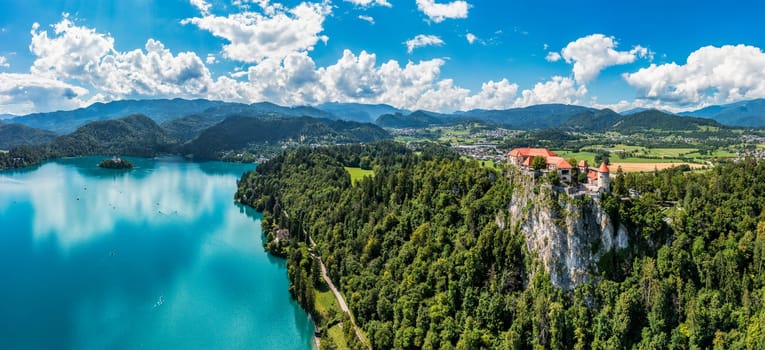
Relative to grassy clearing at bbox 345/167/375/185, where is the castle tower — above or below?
above

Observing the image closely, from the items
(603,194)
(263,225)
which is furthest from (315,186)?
(603,194)

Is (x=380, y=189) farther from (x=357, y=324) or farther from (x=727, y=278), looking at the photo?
(x=727, y=278)

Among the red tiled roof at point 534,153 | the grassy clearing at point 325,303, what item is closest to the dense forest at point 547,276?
the grassy clearing at point 325,303

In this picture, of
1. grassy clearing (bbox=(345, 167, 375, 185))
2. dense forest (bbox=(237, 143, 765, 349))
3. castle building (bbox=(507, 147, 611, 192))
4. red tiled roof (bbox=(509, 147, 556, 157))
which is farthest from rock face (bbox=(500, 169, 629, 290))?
grassy clearing (bbox=(345, 167, 375, 185))

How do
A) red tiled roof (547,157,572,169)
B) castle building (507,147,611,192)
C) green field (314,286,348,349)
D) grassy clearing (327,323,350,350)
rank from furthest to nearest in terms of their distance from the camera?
green field (314,286,348,349) < grassy clearing (327,323,350,350) < red tiled roof (547,157,572,169) < castle building (507,147,611,192)

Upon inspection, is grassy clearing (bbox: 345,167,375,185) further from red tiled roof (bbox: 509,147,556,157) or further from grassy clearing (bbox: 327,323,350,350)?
grassy clearing (bbox: 327,323,350,350)

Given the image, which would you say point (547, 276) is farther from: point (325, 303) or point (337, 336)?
point (325, 303)

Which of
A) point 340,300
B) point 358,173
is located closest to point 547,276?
point 340,300

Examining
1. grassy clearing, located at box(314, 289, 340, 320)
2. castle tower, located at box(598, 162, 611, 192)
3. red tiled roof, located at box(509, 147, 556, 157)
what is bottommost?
grassy clearing, located at box(314, 289, 340, 320)
